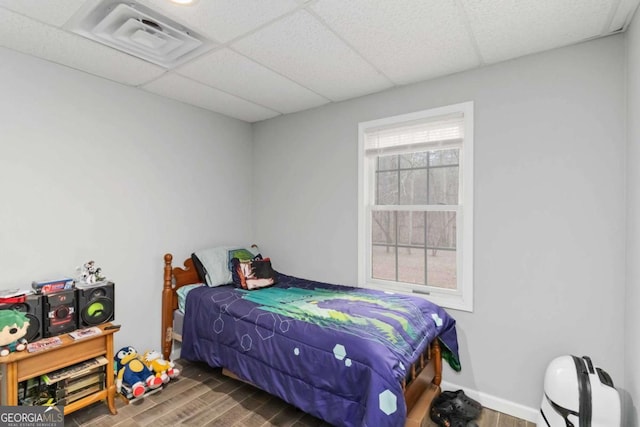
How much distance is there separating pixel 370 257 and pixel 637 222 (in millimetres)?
1824

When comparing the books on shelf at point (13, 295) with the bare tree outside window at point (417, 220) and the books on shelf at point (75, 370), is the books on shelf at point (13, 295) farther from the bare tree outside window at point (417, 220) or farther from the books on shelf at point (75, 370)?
the bare tree outside window at point (417, 220)

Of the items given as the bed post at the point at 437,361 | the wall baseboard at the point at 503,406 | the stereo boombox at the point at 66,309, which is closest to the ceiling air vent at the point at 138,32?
the stereo boombox at the point at 66,309

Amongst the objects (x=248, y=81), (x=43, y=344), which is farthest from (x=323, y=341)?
(x=248, y=81)

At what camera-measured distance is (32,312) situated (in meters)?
1.96

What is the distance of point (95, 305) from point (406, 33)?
9.01ft

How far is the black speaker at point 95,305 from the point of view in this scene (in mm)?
2172

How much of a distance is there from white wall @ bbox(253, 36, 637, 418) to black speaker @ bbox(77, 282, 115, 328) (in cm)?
260

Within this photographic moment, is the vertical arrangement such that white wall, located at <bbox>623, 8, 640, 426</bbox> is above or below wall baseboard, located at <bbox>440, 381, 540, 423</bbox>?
above

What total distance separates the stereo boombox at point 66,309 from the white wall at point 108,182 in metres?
0.35

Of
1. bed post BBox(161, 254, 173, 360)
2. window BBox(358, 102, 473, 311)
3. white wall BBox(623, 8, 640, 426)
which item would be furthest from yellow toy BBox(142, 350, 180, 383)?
white wall BBox(623, 8, 640, 426)

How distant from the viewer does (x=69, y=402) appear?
6.69ft

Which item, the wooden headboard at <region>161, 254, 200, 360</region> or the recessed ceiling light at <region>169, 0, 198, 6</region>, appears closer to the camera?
the recessed ceiling light at <region>169, 0, 198, 6</region>

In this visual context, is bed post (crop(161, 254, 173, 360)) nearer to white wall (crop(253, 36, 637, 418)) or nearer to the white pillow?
the white pillow

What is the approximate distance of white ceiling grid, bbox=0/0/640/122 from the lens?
168 cm
